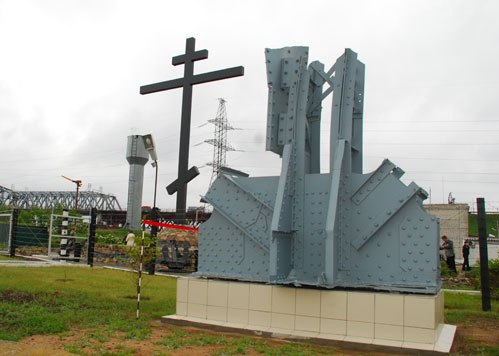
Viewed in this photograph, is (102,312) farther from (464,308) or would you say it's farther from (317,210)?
(464,308)

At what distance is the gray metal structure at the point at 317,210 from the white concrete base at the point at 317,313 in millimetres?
215

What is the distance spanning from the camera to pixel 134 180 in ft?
153

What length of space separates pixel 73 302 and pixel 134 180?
38.0 m

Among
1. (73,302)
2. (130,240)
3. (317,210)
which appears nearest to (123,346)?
(317,210)

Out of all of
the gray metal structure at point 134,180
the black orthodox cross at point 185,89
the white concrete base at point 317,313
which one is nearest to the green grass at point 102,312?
the white concrete base at point 317,313

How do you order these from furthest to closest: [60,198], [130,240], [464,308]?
1. [60,198]
2. [130,240]
3. [464,308]

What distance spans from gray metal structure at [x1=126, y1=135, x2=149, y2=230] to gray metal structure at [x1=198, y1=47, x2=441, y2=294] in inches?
1536

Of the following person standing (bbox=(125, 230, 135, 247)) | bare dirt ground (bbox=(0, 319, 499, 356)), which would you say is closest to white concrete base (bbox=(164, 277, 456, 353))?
bare dirt ground (bbox=(0, 319, 499, 356))

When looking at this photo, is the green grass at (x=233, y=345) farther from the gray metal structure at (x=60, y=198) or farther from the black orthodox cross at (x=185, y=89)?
the gray metal structure at (x=60, y=198)

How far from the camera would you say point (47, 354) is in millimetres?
5262

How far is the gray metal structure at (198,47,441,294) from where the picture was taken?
6.73 metres

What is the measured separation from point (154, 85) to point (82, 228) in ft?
66.7

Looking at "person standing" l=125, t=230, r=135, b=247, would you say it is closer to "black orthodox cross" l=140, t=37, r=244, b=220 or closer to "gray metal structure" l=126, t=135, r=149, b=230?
"black orthodox cross" l=140, t=37, r=244, b=220

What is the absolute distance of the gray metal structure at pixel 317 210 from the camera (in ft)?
22.1
